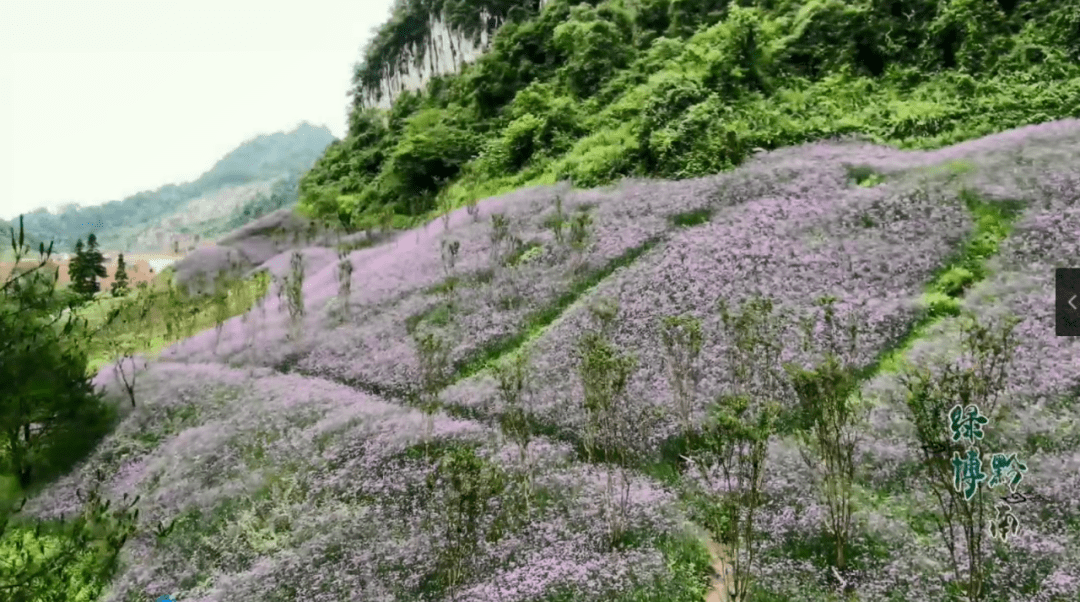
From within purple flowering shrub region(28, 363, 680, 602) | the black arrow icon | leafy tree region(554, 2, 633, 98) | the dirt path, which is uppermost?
leafy tree region(554, 2, 633, 98)

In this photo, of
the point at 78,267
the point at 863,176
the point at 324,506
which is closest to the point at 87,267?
the point at 78,267

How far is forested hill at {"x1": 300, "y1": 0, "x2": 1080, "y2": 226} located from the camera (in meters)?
23.8

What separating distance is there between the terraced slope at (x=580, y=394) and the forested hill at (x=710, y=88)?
1792 mm

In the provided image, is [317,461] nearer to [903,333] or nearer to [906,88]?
[903,333]

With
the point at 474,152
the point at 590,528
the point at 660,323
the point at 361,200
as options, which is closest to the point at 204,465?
the point at 590,528

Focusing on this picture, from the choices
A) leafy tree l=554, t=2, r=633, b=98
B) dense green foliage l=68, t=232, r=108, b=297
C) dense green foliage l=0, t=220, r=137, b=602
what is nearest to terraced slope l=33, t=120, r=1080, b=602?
dense green foliage l=0, t=220, r=137, b=602

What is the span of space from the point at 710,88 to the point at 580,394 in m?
16.9

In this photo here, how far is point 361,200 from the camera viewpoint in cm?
4194

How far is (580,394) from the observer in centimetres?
1600

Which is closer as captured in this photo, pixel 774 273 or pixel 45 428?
pixel 45 428

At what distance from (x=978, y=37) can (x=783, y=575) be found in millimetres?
23101

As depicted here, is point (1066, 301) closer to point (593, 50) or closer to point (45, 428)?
point (45, 428)

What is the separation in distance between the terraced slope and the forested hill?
179 cm

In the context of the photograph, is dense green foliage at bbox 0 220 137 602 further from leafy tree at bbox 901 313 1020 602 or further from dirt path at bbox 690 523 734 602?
leafy tree at bbox 901 313 1020 602
